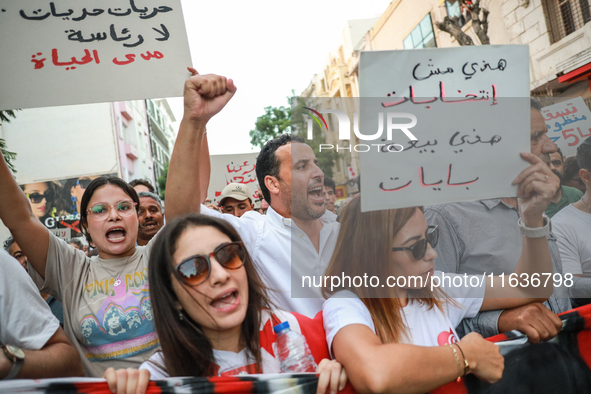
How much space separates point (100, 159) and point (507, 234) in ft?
84.6

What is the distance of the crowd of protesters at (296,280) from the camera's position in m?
1.36

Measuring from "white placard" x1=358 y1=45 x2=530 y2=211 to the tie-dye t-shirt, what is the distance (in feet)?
3.28

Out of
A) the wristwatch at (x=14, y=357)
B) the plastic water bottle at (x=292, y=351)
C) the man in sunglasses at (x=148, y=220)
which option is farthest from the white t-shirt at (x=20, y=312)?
the man in sunglasses at (x=148, y=220)

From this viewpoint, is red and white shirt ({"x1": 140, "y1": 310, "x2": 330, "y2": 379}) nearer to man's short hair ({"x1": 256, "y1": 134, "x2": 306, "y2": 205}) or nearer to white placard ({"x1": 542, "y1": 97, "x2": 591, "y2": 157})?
man's short hair ({"x1": 256, "y1": 134, "x2": 306, "y2": 205})

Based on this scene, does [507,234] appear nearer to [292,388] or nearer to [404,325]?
[404,325]

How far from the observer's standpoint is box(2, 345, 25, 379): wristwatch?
1293 millimetres

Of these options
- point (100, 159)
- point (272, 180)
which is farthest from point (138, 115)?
point (272, 180)

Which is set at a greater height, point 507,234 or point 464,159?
point 464,159

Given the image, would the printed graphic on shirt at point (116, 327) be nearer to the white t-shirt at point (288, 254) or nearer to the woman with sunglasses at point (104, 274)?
the woman with sunglasses at point (104, 274)

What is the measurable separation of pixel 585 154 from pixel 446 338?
1026 mm

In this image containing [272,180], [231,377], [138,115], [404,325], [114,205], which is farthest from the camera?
[138,115]

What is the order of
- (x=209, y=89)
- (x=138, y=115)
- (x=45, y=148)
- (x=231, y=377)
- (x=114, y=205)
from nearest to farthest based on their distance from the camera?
(x=231, y=377)
(x=209, y=89)
(x=114, y=205)
(x=45, y=148)
(x=138, y=115)

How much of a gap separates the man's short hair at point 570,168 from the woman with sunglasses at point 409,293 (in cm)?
26

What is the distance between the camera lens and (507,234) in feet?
5.80
